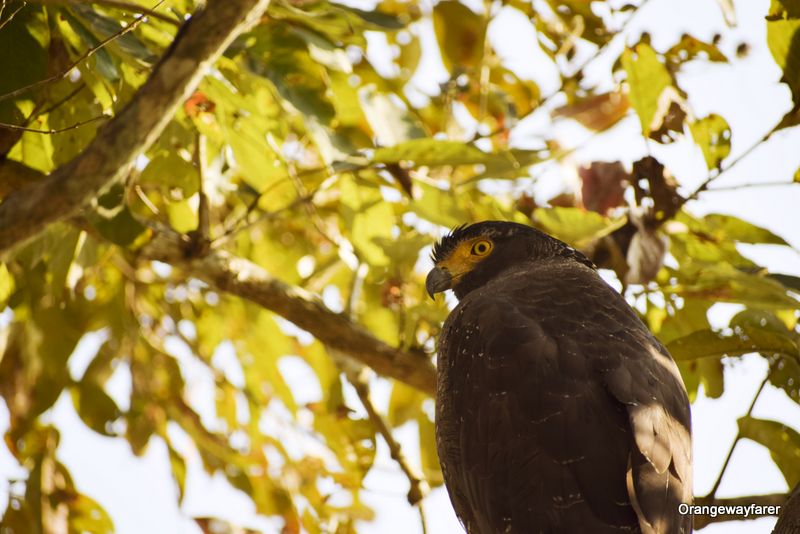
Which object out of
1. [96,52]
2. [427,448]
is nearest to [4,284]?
[96,52]

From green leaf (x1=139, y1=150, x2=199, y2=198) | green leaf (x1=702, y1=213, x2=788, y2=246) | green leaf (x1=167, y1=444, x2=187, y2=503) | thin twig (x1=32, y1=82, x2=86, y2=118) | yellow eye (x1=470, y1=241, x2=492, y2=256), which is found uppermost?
yellow eye (x1=470, y1=241, x2=492, y2=256)

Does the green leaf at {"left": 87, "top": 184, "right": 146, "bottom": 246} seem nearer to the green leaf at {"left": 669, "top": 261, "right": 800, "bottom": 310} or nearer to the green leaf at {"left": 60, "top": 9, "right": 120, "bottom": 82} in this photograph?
the green leaf at {"left": 60, "top": 9, "right": 120, "bottom": 82}

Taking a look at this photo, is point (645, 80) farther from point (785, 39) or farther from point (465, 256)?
point (465, 256)

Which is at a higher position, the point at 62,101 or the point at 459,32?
the point at 459,32

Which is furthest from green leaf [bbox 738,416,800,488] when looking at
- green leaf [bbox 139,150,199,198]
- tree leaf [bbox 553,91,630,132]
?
green leaf [bbox 139,150,199,198]

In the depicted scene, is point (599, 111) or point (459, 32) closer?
point (599, 111)

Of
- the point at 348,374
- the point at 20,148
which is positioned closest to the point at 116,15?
the point at 20,148

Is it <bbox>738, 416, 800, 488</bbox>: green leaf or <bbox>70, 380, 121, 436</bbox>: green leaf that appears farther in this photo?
<bbox>70, 380, 121, 436</bbox>: green leaf

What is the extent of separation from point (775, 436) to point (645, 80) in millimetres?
1637

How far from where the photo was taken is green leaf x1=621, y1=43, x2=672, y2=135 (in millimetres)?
4246

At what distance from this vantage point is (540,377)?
12.3ft

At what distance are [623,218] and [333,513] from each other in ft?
8.16

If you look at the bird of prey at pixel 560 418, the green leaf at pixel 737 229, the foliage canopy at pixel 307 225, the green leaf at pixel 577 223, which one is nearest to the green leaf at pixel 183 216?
the foliage canopy at pixel 307 225

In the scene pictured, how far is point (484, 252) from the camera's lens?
5184 millimetres
